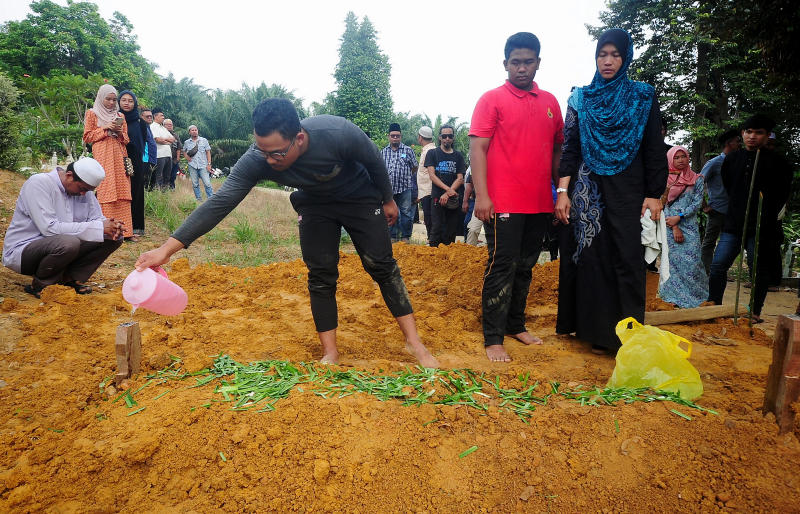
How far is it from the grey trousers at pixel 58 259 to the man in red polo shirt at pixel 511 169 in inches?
125

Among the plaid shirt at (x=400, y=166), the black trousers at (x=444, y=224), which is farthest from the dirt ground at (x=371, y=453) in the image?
the plaid shirt at (x=400, y=166)

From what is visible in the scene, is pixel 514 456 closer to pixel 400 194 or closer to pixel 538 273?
pixel 538 273

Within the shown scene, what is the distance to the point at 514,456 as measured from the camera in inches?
70.6

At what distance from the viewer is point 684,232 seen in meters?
4.39

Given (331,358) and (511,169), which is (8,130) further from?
(511,169)

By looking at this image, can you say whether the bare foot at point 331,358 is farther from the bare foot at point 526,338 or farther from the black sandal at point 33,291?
the black sandal at point 33,291

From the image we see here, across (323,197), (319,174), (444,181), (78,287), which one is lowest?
(78,287)

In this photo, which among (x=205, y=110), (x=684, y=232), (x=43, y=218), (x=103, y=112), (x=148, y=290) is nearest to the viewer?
(x=148, y=290)

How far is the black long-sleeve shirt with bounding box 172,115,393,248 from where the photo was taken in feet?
7.43

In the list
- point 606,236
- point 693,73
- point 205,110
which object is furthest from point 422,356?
point 205,110

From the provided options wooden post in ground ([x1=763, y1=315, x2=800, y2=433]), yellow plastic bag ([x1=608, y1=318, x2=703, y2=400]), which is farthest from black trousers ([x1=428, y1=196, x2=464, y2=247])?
wooden post in ground ([x1=763, y1=315, x2=800, y2=433])

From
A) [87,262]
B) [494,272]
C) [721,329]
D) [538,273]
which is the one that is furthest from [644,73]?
[87,262]

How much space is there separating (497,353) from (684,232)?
8.54ft

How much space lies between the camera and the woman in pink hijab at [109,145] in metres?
5.23
